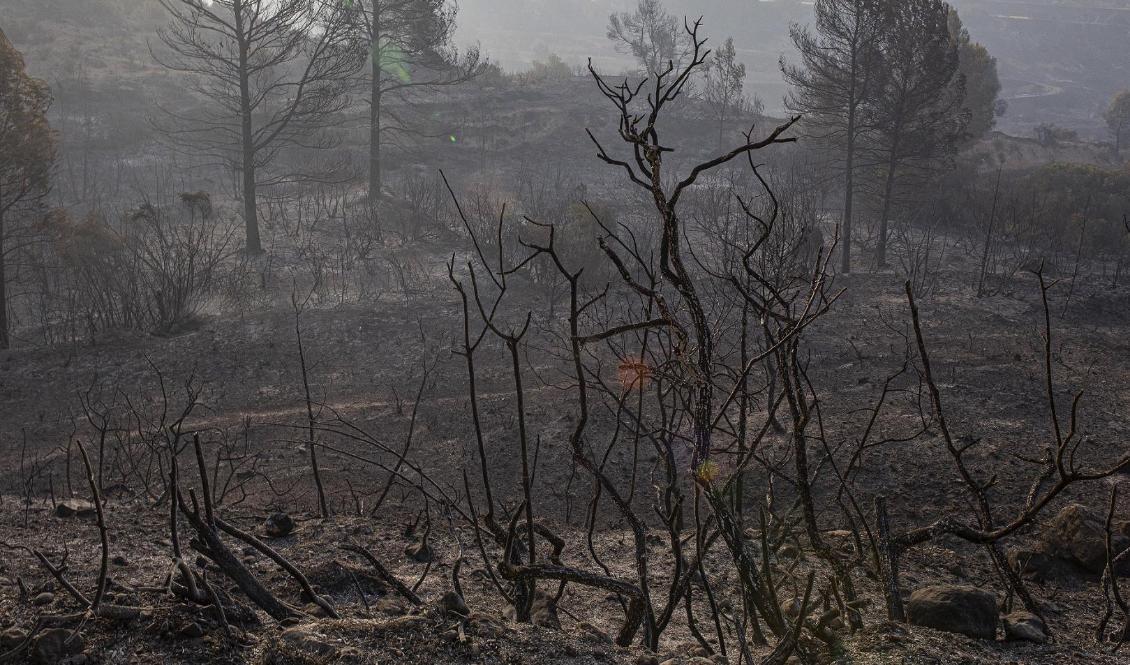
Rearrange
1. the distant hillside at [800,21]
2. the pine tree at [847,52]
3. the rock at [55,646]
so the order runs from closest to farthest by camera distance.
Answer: the rock at [55,646] < the pine tree at [847,52] < the distant hillside at [800,21]

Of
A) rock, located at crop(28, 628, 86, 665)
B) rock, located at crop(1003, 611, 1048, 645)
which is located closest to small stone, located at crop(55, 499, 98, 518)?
rock, located at crop(28, 628, 86, 665)

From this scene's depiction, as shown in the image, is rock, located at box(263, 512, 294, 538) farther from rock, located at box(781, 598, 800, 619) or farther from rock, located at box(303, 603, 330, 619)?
rock, located at box(781, 598, 800, 619)

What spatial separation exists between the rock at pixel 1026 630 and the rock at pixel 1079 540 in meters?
2.17

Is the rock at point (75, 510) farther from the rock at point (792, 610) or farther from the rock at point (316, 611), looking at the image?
the rock at point (792, 610)

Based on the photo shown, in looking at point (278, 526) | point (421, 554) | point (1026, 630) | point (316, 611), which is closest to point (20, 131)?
point (278, 526)

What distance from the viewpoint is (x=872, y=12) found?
58.2ft

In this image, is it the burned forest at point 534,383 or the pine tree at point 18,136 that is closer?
the burned forest at point 534,383

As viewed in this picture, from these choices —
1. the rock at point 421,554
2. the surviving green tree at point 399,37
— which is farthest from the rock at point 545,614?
the surviving green tree at point 399,37

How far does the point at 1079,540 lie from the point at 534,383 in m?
6.94

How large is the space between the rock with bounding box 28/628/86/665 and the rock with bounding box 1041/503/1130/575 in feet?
15.6

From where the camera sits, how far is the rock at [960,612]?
2436 millimetres

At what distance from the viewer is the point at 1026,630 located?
241 centimetres

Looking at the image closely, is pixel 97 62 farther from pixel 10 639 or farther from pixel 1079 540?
pixel 1079 540

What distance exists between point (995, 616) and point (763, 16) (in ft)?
493
